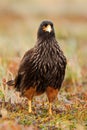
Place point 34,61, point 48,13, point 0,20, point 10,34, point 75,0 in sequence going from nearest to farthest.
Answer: point 34,61, point 10,34, point 0,20, point 48,13, point 75,0

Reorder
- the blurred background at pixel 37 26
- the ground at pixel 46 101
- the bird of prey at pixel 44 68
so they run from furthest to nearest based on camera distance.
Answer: the blurred background at pixel 37 26 → the bird of prey at pixel 44 68 → the ground at pixel 46 101

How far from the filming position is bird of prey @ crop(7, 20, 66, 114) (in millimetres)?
10594

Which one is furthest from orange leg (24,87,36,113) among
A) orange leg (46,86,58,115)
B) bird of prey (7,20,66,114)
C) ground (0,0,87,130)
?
orange leg (46,86,58,115)

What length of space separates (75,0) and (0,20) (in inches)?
389

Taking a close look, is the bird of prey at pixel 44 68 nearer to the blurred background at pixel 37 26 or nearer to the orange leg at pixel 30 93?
the orange leg at pixel 30 93

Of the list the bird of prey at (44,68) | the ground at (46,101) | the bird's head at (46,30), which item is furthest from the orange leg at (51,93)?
the bird's head at (46,30)

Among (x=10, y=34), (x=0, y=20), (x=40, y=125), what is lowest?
(x=40, y=125)

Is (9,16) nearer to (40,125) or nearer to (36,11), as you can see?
(36,11)

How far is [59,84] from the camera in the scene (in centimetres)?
1077

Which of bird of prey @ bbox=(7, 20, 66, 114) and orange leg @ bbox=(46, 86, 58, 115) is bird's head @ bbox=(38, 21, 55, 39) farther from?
orange leg @ bbox=(46, 86, 58, 115)

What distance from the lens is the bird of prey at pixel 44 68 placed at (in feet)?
34.8

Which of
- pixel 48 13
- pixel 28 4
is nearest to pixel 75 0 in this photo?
pixel 28 4

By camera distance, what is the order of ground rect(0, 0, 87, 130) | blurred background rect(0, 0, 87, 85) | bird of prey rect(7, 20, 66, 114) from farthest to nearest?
1. blurred background rect(0, 0, 87, 85)
2. bird of prey rect(7, 20, 66, 114)
3. ground rect(0, 0, 87, 130)

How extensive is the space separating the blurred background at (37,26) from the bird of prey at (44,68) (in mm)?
1466
